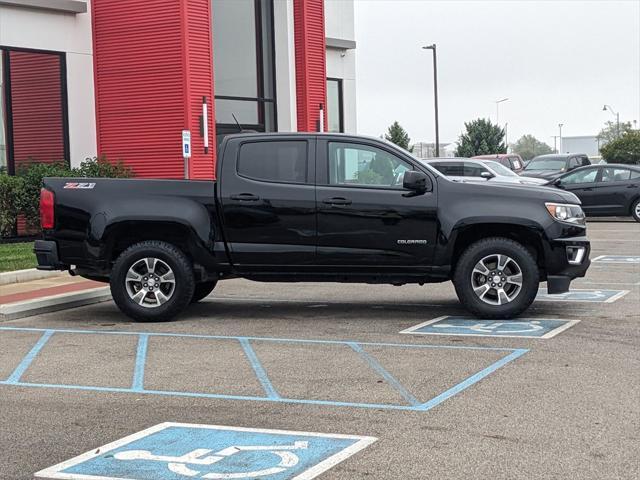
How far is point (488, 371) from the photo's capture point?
7918 millimetres

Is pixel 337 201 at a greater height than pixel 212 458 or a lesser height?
greater

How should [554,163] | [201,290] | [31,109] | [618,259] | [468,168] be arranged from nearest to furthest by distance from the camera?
[201,290]
[618,259]
[31,109]
[468,168]
[554,163]

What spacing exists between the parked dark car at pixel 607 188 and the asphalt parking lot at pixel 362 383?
1526 cm

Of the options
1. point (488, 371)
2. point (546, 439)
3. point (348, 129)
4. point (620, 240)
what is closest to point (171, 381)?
point (488, 371)

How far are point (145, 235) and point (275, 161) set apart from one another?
5.41 ft

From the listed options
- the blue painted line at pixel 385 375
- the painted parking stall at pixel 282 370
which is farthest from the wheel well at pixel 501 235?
the blue painted line at pixel 385 375

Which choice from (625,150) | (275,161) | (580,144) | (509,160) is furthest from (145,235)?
(580,144)

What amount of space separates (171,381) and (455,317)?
413 centimetres

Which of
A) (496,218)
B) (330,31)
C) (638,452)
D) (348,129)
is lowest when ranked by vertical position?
(638,452)

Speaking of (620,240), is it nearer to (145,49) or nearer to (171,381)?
(145,49)

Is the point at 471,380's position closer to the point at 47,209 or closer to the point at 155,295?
the point at 155,295

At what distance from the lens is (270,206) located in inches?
421

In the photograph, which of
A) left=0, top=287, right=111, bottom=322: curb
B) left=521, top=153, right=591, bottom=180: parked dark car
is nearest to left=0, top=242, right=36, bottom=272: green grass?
left=0, top=287, right=111, bottom=322: curb

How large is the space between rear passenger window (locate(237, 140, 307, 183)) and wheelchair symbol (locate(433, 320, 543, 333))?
2257mm
